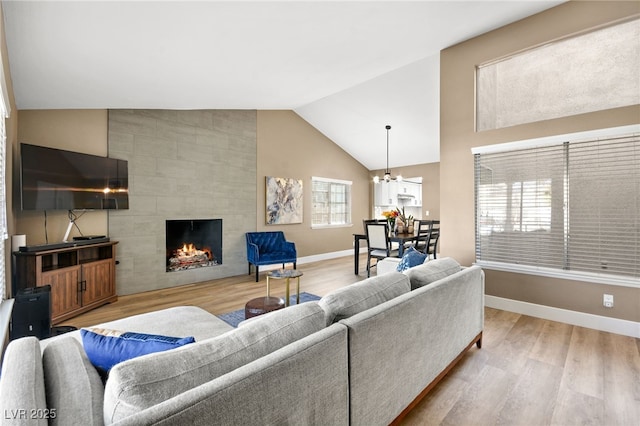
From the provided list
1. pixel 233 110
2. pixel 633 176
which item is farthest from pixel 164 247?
pixel 633 176

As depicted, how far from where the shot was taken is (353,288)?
5.60 ft

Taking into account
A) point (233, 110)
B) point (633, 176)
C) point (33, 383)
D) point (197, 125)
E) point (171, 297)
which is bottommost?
point (171, 297)

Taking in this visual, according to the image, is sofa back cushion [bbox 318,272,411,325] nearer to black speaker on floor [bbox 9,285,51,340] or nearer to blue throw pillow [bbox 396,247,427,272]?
blue throw pillow [bbox 396,247,427,272]

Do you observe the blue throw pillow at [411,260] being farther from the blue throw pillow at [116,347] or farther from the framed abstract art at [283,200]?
the framed abstract art at [283,200]

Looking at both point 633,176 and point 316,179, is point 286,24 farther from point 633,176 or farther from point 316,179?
point 316,179

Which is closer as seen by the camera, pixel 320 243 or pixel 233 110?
pixel 233 110

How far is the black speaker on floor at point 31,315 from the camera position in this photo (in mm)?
2678

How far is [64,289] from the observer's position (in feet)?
11.2

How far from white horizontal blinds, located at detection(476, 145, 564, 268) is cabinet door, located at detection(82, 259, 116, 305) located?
470 centimetres

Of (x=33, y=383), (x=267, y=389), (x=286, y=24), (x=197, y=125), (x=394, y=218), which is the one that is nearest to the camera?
A: (x=33, y=383)

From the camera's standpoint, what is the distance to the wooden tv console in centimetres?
314

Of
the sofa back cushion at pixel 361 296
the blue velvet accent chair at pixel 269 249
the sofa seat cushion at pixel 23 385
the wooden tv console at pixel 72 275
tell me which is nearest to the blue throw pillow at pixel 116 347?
the sofa seat cushion at pixel 23 385

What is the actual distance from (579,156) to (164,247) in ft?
17.8

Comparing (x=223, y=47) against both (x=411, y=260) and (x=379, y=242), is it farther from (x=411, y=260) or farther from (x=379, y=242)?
(x=379, y=242)
